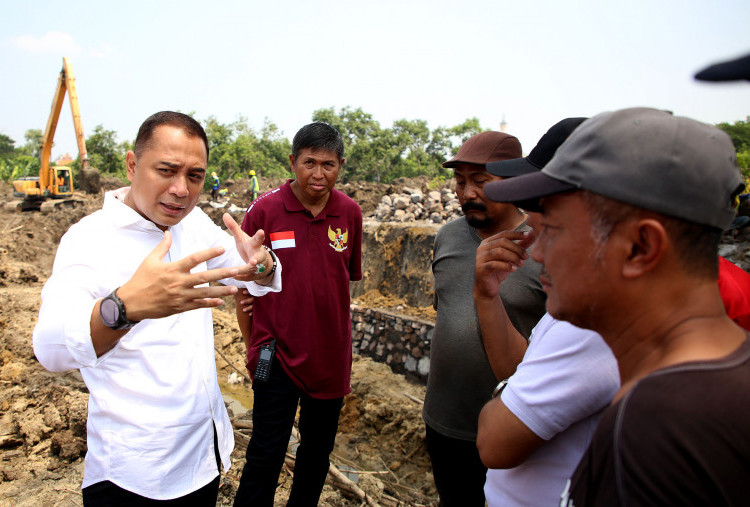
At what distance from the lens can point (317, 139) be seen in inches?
118

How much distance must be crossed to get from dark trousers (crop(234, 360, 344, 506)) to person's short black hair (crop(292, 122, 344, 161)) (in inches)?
53.6

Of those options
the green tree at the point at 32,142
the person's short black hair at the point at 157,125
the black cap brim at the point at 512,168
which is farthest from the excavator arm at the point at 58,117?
the green tree at the point at 32,142

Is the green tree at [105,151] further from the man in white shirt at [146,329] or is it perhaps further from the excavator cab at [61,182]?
the man in white shirt at [146,329]

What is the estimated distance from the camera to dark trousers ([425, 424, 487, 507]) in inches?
90.4

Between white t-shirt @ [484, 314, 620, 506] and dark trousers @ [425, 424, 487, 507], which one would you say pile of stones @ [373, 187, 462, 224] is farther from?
white t-shirt @ [484, 314, 620, 506]

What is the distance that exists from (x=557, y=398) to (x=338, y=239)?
6.60 ft

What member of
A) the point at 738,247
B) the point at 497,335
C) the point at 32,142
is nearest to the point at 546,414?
the point at 497,335

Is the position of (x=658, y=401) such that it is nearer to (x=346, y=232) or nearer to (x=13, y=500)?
(x=346, y=232)

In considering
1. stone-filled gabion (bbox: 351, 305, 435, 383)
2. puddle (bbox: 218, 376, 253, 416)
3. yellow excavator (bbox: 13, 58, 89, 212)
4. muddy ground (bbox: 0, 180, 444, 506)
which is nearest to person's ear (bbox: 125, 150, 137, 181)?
muddy ground (bbox: 0, 180, 444, 506)

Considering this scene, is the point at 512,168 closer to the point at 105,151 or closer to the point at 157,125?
the point at 157,125

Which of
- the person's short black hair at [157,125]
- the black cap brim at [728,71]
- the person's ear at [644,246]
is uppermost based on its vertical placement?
the person's short black hair at [157,125]

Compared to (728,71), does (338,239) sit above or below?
below

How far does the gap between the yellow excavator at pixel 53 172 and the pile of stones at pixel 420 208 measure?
12804 mm

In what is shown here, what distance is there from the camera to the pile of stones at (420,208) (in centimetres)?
966
